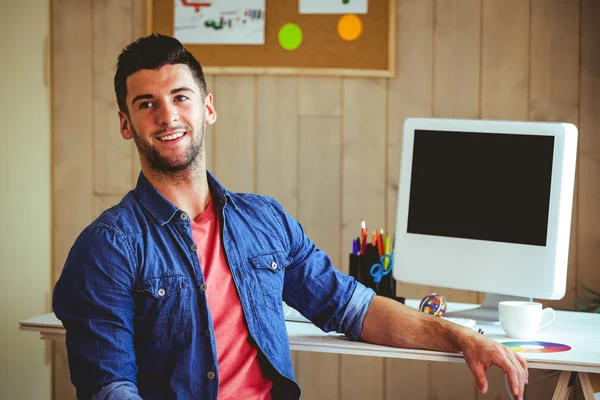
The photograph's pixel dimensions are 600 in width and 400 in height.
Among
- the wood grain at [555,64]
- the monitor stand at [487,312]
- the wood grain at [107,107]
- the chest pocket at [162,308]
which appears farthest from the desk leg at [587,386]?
the wood grain at [107,107]

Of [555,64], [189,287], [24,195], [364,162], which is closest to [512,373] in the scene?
[189,287]

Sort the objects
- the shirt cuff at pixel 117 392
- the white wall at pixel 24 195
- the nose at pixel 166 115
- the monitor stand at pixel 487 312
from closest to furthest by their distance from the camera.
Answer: the shirt cuff at pixel 117 392 → the nose at pixel 166 115 → the monitor stand at pixel 487 312 → the white wall at pixel 24 195

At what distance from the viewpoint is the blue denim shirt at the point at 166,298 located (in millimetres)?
1353

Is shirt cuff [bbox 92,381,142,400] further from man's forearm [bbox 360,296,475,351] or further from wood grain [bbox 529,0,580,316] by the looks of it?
wood grain [bbox 529,0,580,316]

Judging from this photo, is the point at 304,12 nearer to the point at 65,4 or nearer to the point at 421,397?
the point at 65,4

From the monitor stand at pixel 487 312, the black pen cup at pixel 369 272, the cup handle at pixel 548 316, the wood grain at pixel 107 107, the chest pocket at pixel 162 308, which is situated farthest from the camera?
the wood grain at pixel 107 107

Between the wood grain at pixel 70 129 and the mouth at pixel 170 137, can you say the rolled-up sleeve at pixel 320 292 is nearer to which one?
the mouth at pixel 170 137

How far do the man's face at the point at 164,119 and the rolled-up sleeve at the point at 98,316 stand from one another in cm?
22

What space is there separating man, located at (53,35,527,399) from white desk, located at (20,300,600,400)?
0.10ft

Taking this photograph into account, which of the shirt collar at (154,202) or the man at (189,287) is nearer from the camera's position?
the man at (189,287)

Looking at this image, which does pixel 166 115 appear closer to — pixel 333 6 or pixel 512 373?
pixel 512 373

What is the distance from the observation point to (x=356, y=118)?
2.68 metres

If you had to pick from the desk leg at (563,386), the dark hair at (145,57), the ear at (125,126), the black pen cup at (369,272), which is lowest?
the desk leg at (563,386)

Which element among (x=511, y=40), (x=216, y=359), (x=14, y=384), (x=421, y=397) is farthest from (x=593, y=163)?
(x=14, y=384)
